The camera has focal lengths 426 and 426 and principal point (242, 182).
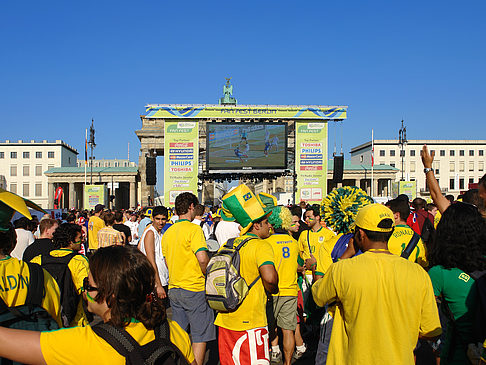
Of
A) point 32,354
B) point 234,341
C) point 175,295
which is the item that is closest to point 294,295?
point 175,295

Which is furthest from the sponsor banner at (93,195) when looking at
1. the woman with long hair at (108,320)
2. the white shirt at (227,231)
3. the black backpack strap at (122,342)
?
the black backpack strap at (122,342)

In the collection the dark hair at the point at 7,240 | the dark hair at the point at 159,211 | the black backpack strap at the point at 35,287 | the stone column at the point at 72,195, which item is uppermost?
the dark hair at the point at 7,240

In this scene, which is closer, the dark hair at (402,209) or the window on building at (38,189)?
the dark hair at (402,209)

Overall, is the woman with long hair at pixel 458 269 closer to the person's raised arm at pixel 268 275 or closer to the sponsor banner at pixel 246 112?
the person's raised arm at pixel 268 275

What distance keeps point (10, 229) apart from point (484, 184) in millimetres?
3266

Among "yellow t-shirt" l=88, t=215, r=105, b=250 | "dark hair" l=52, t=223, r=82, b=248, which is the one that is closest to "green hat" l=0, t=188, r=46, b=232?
"dark hair" l=52, t=223, r=82, b=248

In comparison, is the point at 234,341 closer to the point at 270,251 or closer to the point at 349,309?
the point at 270,251

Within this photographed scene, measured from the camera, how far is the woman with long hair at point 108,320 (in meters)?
→ 1.81

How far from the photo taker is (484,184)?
3.15 metres

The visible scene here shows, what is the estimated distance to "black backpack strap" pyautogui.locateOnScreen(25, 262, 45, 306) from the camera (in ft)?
8.21

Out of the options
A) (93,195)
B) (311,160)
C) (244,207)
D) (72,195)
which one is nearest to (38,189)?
(72,195)

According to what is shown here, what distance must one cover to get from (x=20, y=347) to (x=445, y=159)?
109 meters

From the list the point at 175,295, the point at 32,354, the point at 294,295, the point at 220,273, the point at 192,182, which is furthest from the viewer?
the point at 192,182

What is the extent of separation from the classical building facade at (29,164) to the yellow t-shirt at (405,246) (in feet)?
323
